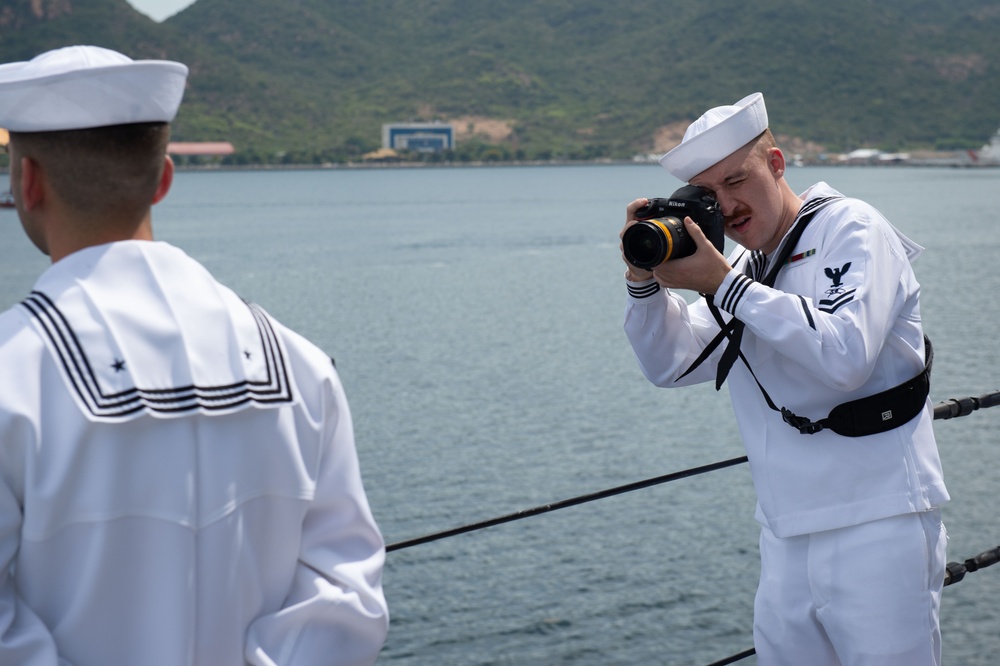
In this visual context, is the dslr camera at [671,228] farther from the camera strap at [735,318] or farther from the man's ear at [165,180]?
the man's ear at [165,180]

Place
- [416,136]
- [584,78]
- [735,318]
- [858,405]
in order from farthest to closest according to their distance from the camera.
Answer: [584,78] < [416,136] < [735,318] < [858,405]

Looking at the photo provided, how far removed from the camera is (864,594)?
2621 mm

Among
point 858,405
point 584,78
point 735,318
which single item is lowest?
point 858,405

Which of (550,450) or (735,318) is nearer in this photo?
(735,318)

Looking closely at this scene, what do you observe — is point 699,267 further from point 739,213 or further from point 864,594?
point 864,594

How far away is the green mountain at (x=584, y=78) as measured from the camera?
512 ft

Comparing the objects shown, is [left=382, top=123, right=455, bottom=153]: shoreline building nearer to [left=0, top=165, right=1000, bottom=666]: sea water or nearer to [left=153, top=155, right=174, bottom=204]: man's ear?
[left=0, top=165, right=1000, bottom=666]: sea water

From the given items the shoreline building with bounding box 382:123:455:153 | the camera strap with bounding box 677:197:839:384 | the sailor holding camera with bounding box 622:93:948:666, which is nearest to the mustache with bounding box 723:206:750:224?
the sailor holding camera with bounding box 622:93:948:666

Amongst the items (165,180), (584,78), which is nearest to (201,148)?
(584,78)

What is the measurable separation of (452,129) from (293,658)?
17077cm

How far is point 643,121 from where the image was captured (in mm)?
156125

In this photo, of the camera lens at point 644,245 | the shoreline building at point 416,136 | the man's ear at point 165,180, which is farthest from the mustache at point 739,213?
the shoreline building at point 416,136

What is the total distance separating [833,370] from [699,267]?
41 centimetres

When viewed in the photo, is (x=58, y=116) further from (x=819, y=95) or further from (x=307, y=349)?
(x=819, y=95)
